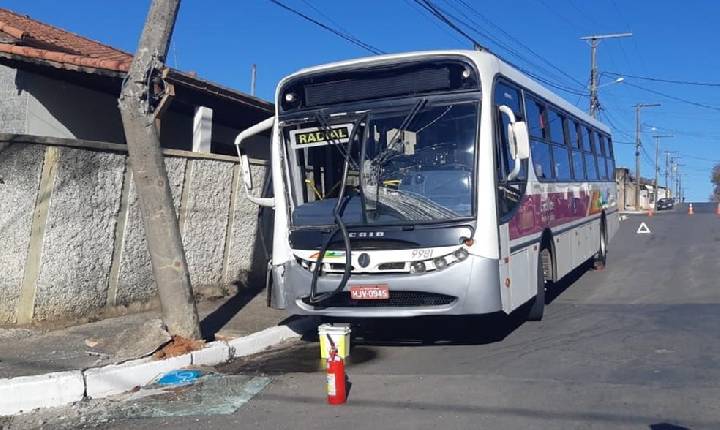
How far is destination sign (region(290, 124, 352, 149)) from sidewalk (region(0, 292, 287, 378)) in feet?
7.96

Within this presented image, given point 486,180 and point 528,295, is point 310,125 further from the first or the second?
point 528,295

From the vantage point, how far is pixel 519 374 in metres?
7.23

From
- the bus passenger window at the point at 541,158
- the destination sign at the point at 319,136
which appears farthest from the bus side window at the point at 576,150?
the destination sign at the point at 319,136

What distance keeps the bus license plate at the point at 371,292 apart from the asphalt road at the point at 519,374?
2.28 ft

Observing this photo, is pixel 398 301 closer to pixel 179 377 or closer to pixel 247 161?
pixel 179 377

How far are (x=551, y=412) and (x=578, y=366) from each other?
1.60 m

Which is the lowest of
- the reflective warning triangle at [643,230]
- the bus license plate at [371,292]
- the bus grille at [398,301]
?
the reflective warning triangle at [643,230]

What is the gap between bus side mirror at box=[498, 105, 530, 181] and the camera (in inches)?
320

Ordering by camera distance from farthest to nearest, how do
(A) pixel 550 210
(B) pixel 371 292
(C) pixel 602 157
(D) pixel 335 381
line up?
1. (C) pixel 602 157
2. (A) pixel 550 210
3. (B) pixel 371 292
4. (D) pixel 335 381

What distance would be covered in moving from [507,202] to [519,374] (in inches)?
77.8

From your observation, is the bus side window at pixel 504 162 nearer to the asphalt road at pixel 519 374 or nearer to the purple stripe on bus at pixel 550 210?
the purple stripe on bus at pixel 550 210

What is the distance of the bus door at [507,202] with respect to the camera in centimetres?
809

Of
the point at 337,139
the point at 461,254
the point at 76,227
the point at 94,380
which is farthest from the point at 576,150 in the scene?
the point at 94,380

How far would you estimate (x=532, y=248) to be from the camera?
9.51 meters
